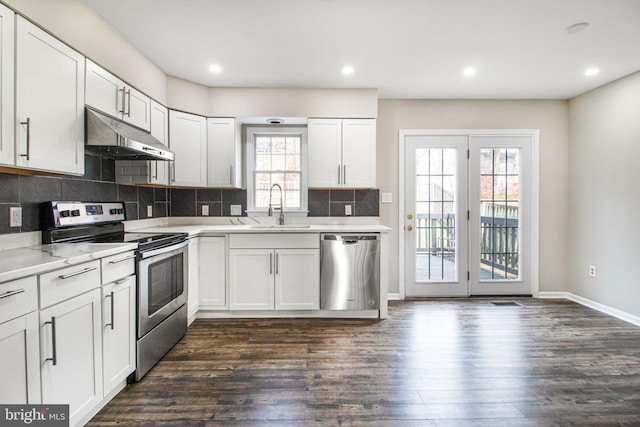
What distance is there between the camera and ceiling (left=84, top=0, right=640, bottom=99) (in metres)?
2.00

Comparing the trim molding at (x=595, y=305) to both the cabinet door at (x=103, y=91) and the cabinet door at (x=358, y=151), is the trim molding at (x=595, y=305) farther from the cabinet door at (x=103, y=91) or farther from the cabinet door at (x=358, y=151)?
the cabinet door at (x=103, y=91)

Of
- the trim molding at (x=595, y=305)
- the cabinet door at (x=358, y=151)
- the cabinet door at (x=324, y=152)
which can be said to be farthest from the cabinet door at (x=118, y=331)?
the trim molding at (x=595, y=305)

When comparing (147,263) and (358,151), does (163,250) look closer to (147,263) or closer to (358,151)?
(147,263)

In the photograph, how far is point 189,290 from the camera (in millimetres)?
2779

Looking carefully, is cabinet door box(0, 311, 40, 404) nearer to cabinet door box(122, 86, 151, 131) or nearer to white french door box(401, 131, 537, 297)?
cabinet door box(122, 86, 151, 131)

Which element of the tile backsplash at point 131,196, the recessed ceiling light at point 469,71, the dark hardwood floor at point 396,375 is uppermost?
the recessed ceiling light at point 469,71

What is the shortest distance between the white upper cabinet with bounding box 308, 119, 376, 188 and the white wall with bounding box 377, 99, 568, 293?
39 centimetres

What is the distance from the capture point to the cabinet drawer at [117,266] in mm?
1643

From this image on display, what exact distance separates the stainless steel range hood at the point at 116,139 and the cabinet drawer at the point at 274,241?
1.03 m

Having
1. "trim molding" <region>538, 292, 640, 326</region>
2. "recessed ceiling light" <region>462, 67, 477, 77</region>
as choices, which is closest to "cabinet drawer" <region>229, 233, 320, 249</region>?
"recessed ceiling light" <region>462, 67, 477, 77</region>

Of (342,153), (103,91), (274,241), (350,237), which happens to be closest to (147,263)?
(274,241)

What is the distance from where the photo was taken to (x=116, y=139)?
194 cm

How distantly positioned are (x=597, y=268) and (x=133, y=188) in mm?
5214

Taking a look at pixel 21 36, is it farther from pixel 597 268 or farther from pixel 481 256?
pixel 597 268
